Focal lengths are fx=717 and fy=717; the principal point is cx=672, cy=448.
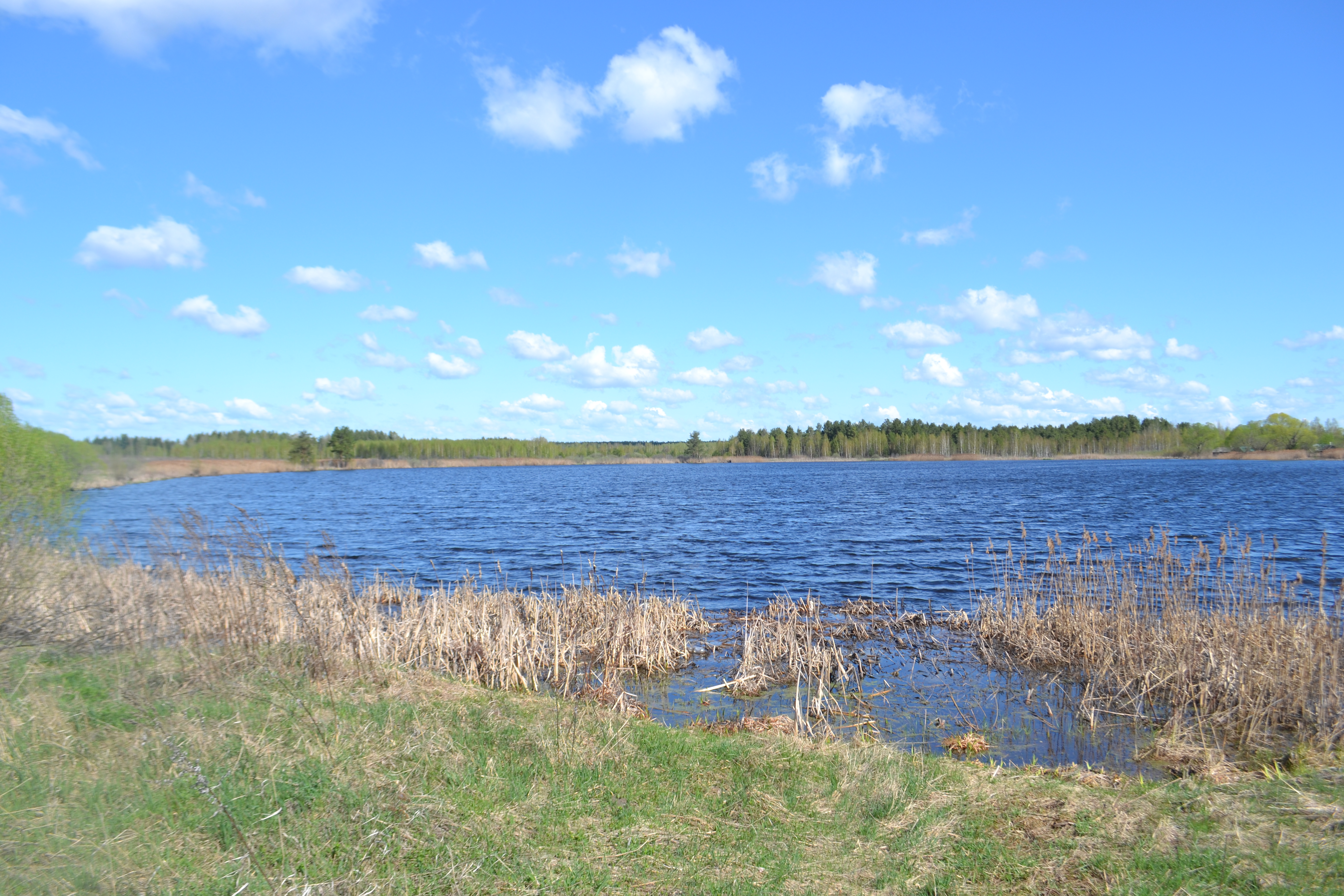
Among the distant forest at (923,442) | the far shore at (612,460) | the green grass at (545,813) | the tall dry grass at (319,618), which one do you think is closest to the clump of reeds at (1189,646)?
the green grass at (545,813)

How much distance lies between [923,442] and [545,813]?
174m

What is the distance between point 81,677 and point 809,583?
16.3 meters

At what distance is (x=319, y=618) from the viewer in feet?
36.1

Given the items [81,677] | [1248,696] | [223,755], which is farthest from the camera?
[1248,696]

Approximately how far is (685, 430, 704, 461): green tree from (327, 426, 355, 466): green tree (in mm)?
87383

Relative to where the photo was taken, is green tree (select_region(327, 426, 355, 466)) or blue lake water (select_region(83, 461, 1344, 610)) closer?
blue lake water (select_region(83, 461, 1344, 610))

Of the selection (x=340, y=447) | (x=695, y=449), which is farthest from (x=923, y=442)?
(x=340, y=447)

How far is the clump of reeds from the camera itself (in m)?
9.11

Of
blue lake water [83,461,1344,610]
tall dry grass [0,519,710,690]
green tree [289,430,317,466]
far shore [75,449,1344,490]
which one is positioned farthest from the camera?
green tree [289,430,317,466]

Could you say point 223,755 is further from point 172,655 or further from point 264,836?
point 172,655

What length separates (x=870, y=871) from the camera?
17.4 ft

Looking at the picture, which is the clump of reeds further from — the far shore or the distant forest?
the distant forest

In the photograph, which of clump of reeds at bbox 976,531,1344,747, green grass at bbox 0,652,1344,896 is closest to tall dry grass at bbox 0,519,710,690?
green grass at bbox 0,652,1344,896

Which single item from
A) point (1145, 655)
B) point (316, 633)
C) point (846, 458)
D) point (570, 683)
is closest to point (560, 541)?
point (570, 683)
